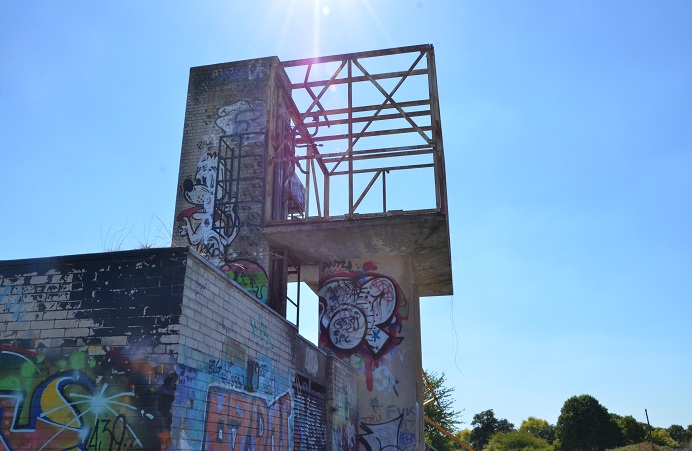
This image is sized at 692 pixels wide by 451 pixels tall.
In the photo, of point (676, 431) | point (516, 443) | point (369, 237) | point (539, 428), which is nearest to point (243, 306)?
point (369, 237)

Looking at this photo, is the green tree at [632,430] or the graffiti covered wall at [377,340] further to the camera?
the green tree at [632,430]

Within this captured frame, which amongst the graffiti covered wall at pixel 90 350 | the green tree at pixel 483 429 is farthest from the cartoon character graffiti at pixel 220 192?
the green tree at pixel 483 429

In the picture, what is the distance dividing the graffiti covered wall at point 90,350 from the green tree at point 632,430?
43.6 metres

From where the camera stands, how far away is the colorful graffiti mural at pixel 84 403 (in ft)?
17.0

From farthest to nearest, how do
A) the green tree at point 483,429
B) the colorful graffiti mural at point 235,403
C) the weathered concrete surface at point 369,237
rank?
the green tree at point 483,429, the weathered concrete surface at point 369,237, the colorful graffiti mural at point 235,403

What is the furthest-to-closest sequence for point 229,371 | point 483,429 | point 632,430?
1. point 483,429
2. point 632,430
3. point 229,371

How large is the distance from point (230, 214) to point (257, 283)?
6.23 ft

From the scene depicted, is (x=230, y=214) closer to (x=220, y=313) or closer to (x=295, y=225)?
(x=295, y=225)

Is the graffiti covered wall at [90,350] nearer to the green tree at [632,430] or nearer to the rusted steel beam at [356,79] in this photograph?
the rusted steel beam at [356,79]

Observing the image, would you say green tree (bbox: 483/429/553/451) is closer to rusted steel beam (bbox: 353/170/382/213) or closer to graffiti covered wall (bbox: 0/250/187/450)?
rusted steel beam (bbox: 353/170/382/213)

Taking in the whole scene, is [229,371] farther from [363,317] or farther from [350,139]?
[350,139]

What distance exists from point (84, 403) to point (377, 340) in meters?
9.41

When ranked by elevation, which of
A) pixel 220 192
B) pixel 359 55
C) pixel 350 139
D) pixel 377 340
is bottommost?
pixel 377 340

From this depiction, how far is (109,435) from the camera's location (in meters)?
5.18
